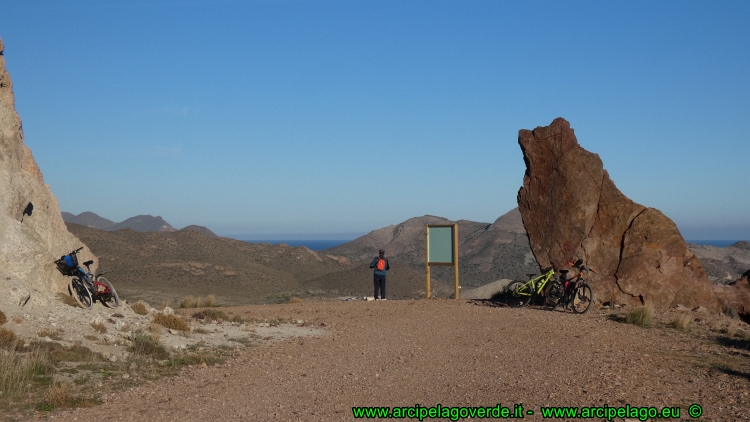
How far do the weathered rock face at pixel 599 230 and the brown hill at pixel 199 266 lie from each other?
53.9 ft

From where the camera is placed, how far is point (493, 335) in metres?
13.7

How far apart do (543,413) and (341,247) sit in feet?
315

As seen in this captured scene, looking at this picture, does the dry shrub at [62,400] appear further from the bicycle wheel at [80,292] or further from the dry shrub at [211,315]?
the dry shrub at [211,315]

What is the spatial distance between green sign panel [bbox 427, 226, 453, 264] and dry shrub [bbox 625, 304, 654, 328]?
7377 mm

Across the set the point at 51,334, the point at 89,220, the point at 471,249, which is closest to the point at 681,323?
the point at 51,334

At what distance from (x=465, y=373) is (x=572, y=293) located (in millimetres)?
8438

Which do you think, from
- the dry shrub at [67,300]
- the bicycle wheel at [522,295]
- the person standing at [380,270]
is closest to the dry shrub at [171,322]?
the dry shrub at [67,300]

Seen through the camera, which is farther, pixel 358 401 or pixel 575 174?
pixel 575 174

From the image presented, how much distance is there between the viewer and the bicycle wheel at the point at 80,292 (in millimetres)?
15125

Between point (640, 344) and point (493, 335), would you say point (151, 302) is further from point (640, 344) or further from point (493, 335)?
point (640, 344)

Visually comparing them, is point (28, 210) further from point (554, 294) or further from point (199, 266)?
point (199, 266)

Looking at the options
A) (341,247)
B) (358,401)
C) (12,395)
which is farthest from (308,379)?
(341,247)

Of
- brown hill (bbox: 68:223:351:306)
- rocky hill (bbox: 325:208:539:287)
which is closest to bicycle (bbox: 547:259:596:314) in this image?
brown hill (bbox: 68:223:351:306)

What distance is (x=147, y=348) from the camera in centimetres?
1166
